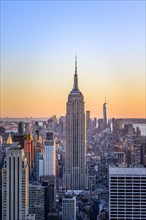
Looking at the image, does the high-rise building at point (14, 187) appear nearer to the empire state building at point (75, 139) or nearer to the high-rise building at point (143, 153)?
the high-rise building at point (143, 153)

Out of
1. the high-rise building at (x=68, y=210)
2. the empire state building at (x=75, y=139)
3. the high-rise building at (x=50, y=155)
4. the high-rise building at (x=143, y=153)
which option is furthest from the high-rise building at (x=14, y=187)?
the empire state building at (x=75, y=139)

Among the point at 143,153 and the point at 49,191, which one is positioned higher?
the point at 143,153

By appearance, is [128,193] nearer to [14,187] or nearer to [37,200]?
[14,187]

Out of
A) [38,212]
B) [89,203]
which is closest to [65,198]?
[89,203]

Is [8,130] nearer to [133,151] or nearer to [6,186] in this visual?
[6,186]

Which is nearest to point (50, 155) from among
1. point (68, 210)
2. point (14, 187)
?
point (68, 210)
